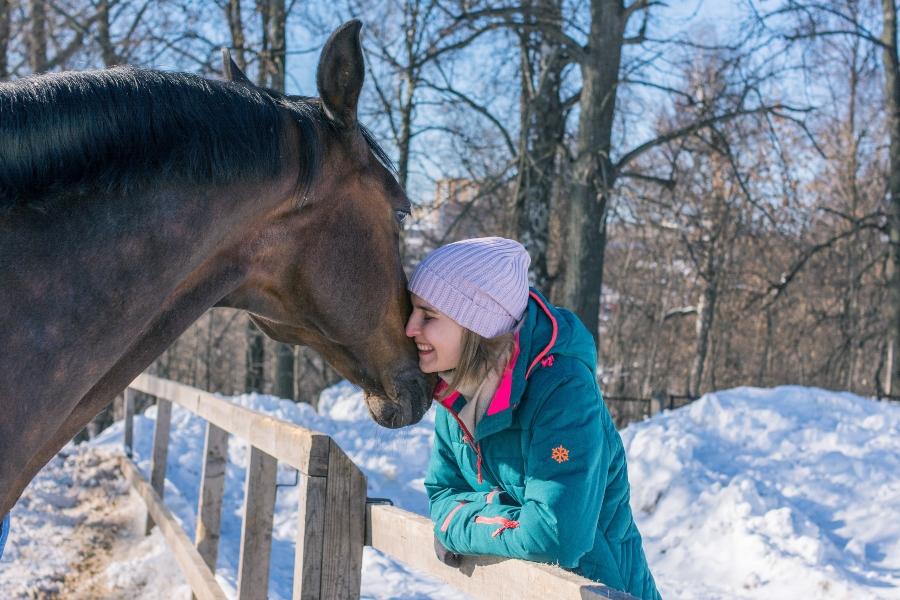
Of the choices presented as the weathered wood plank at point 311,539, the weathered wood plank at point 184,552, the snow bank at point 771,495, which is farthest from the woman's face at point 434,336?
the snow bank at point 771,495

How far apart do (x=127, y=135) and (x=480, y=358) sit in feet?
3.07

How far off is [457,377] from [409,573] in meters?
3.79

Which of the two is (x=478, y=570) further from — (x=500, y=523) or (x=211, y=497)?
(x=211, y=497)

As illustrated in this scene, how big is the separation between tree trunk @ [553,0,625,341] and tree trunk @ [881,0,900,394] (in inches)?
352

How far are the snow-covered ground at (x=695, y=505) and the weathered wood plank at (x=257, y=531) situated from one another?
29.0 inches

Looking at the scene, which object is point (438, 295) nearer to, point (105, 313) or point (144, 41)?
point (105, 313)

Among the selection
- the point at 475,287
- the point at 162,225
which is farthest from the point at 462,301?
the point at 162,225

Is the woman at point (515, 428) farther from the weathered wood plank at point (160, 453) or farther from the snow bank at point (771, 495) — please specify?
the weathered wood plank at point (160, 453)

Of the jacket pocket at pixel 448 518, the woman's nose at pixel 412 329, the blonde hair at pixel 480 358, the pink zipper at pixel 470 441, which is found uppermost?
the woman's nose at pixel 412 329

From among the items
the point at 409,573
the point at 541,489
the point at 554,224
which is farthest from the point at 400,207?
the point at 554,224

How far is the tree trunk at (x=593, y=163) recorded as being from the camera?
10250 millimetres

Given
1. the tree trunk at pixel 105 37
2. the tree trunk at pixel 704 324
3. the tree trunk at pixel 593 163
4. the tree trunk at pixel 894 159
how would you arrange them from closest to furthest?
the tree trunk at pixel 593 163 → the tree trunk at pixel 105 37 → the tree trunk at pixel 894 159 → the tree trunk at pixel 704 324

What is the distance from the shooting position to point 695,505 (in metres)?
6.75

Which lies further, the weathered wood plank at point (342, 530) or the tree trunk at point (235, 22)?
the tree trunk at point (235, 22)
